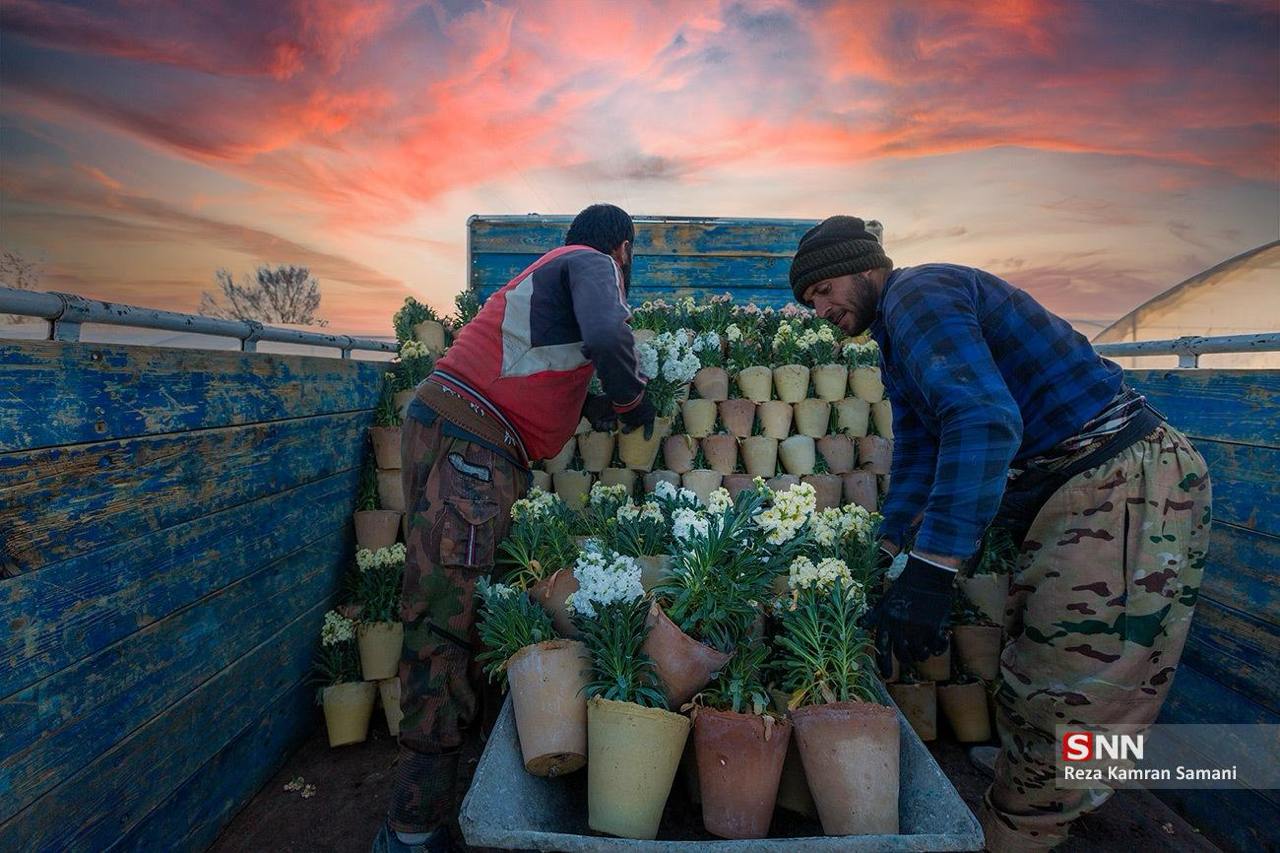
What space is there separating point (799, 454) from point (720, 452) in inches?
17.5

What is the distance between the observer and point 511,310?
7.73ft

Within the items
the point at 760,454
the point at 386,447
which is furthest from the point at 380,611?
the point at 760,454

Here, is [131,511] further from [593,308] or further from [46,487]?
[593,308]

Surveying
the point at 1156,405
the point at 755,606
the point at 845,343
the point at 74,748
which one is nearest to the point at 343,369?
the point at 74,748

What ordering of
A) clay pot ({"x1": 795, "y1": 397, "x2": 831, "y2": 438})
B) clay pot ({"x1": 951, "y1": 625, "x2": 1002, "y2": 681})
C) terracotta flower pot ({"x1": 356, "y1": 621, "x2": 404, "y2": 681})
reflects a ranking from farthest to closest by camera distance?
clay pot ({"x1": 795, "y1": 397, "x2": 831, "y2": 438}) → terracotta flower pot ({"x1": 356, "y1": 621, "x2": 404, "y2": 681}) → clay pot ({"x1": 951, "y1": 625, "x2": 1002, "y2": 681})

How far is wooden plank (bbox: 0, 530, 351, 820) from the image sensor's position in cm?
162

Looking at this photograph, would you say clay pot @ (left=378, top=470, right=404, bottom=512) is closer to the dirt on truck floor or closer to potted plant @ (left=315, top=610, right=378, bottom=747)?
potted plant @ (left=315, top=610, right=378, bottom=747)

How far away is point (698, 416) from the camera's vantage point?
11.7 feet

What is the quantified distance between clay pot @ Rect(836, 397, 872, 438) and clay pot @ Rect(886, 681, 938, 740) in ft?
4.38

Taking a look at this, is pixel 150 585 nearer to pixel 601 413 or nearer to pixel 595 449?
pixel 601 413

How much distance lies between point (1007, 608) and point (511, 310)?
1977 mm

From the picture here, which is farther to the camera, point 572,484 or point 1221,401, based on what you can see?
point 572,484

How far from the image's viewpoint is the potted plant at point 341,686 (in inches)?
120

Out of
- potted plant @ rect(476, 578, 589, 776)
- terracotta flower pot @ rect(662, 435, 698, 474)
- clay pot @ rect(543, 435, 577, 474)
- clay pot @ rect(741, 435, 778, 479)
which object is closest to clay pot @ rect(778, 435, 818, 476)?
clay pot @ rect(741, 435, 778, 479)
